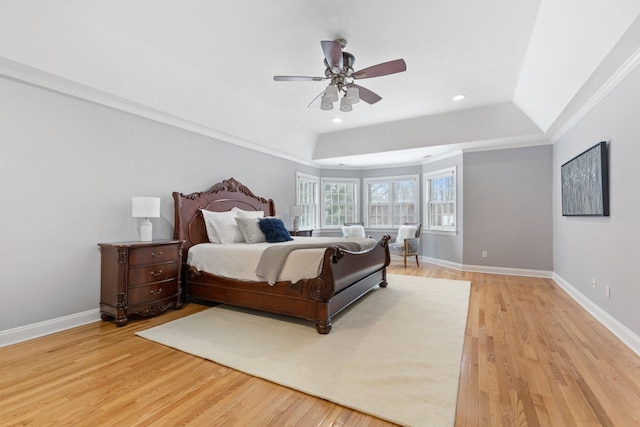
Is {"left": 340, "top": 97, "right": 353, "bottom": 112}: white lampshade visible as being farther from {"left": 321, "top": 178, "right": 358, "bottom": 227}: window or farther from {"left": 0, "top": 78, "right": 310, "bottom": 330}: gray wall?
{"left": 321, "top": 178, "right": 358, "bottom": 227}: window

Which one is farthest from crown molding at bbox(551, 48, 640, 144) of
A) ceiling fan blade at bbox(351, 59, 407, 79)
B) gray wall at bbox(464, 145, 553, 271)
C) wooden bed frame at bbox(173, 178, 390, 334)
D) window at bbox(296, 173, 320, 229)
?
window at bbox(296, 173, 320, 229)

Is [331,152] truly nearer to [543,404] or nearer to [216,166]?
[216,166]

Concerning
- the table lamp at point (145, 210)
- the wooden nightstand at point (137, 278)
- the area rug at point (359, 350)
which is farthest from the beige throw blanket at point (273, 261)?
the table lamp at point (145, 210)

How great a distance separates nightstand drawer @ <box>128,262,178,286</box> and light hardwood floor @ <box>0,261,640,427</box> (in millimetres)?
486

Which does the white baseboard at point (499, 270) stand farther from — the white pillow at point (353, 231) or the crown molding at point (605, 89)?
the crown molding at point (605, 89)

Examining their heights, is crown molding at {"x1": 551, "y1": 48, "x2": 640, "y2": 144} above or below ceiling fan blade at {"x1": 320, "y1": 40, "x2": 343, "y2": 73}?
below

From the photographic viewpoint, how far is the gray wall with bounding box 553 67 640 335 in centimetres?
262

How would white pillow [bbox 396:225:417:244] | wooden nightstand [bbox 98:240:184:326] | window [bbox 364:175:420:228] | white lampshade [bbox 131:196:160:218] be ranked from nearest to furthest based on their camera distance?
wooden nightstand [bbox 98:240:184:326] → white lampshade [bbox 131:196:160:218] → white pillow [bbox 396:225:417:244] → window [bbox 364:175:420:228]

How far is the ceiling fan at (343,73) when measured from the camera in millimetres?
2818

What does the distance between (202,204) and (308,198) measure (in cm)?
333

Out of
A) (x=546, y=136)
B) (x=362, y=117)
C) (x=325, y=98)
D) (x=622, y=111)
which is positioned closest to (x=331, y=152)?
(x=362, y=117)

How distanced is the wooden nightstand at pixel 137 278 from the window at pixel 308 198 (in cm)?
372

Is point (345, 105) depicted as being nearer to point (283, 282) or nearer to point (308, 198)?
point (283, 282)

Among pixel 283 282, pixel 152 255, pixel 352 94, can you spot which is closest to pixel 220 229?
pixel 152 255
